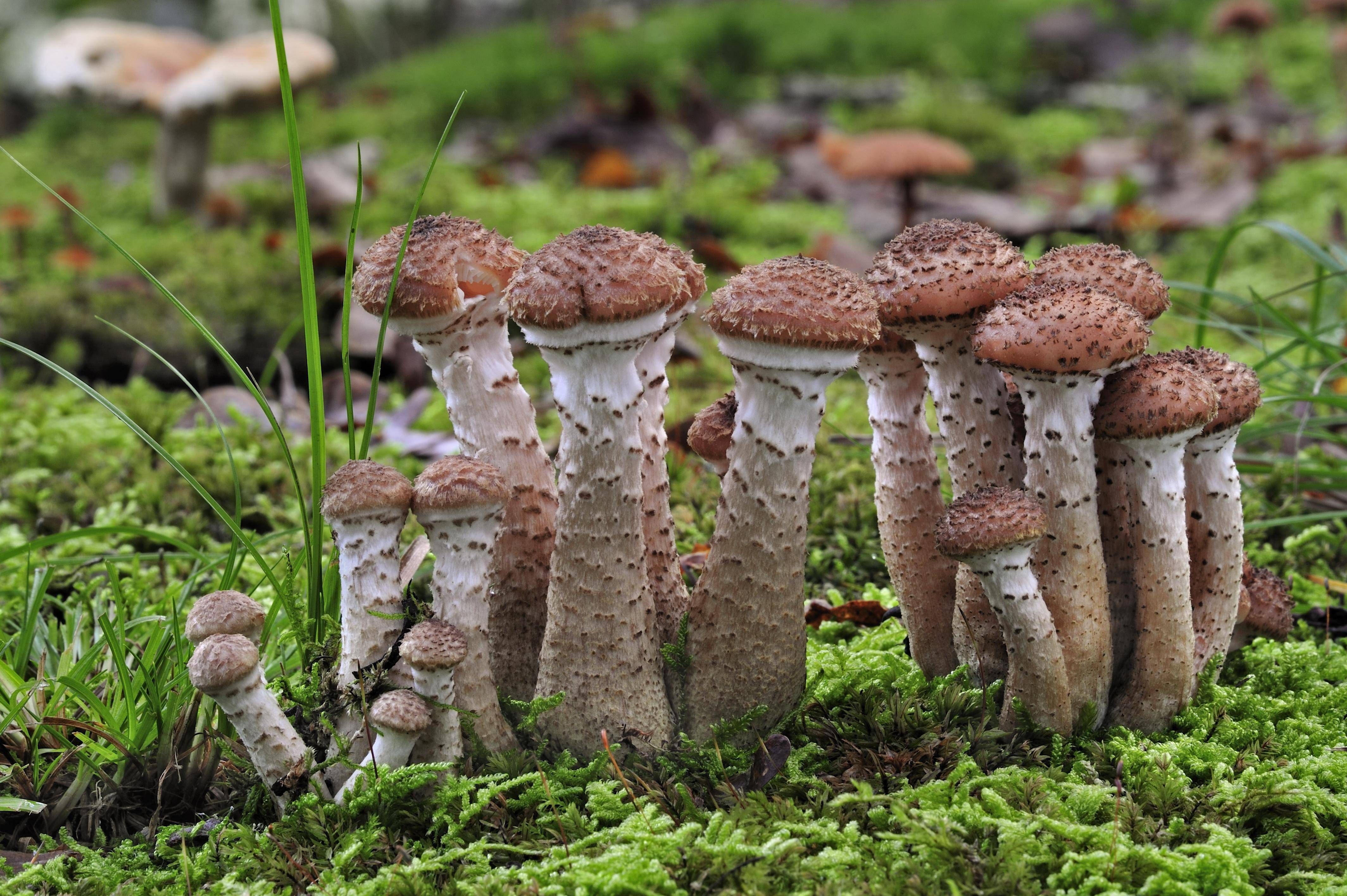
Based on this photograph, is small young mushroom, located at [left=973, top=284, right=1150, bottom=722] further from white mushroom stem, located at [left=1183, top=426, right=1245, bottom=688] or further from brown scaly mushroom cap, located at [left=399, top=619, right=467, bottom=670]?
brown scaly mushroom cap, located at [left=399, top=619, right=467, bottom=670]

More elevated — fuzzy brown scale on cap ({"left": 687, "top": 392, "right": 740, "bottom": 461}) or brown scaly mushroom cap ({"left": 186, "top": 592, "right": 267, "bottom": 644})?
fuzzy brown scale on cap ({"left": 687, "top": 392, "right": 740, "bottom": 461})

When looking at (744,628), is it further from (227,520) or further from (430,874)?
(227,520)

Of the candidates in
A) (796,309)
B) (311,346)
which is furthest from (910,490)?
(311,346)

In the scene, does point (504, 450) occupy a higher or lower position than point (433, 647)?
higher

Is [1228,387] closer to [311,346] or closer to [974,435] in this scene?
[974,435]

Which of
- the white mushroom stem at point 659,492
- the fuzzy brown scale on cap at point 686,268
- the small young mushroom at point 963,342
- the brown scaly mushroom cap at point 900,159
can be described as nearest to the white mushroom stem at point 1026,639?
the small young mushroom at point 963,342

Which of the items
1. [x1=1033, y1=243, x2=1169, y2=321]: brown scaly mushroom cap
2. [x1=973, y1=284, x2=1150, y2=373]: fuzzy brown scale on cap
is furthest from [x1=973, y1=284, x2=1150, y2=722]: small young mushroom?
[x1=1033, y1=243, x2=1169, y2=321]: brown scaly mushroom cap
